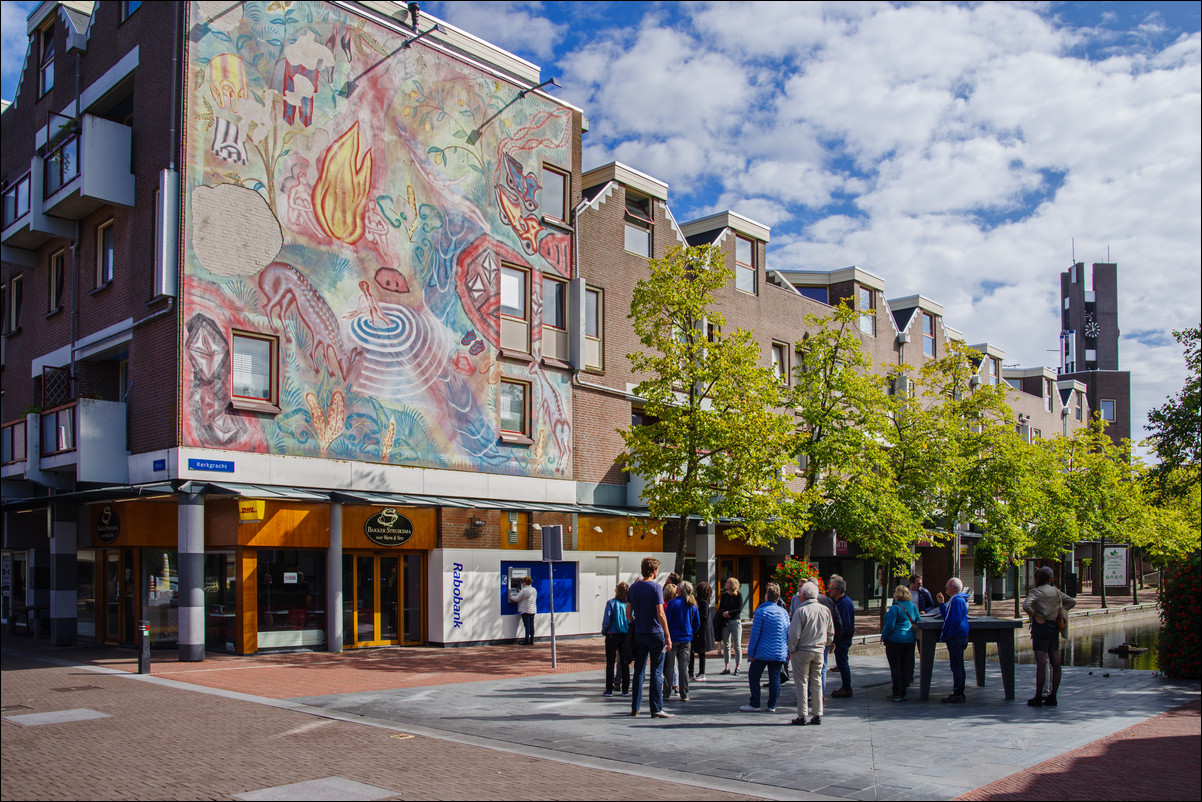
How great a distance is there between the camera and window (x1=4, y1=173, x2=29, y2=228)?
926 inches

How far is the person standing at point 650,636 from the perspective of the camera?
12.1m

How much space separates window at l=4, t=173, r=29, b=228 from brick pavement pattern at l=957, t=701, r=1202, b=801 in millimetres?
23704

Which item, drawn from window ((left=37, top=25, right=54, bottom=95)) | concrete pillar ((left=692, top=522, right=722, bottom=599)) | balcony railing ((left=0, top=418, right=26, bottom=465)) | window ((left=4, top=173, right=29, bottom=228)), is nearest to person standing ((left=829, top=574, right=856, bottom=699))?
concrete pillar ((left=692, top=522, right=722, bottom=599))

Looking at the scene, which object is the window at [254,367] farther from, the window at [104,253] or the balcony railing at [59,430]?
the window at [104,253]

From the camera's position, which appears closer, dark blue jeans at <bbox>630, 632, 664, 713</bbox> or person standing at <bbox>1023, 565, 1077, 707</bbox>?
dark blue jeans at <bbox>630, 632, 664, 713</bbox>

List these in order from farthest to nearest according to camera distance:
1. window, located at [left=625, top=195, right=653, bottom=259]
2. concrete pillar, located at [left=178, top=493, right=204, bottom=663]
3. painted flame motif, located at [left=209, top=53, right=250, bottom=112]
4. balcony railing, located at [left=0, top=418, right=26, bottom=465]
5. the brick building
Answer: window, located at [left=625, top=195, right=653, bottom=259]
balcony railing, located at [left=0, top=418, right=26, bottom=465]
painted flame motif, located at [left=209, top=53, right=250, bottom=112]
the brick building
concrete pillar, located at [left=178, top=493, right=204, bottom=663]

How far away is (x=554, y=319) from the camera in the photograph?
86.3ft

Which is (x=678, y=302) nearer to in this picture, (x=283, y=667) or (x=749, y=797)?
(x=283, y=667)

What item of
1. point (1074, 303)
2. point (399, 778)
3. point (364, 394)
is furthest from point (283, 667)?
point (1074, 303)

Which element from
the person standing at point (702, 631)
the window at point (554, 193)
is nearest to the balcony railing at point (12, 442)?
the window at point (554, 193)

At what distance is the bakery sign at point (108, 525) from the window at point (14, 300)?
25.4 feet

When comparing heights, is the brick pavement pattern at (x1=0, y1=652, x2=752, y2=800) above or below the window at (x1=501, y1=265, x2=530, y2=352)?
below

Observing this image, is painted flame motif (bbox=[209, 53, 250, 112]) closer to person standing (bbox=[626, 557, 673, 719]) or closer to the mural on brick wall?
the mural on brick wall

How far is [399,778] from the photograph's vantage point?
28.6ft
